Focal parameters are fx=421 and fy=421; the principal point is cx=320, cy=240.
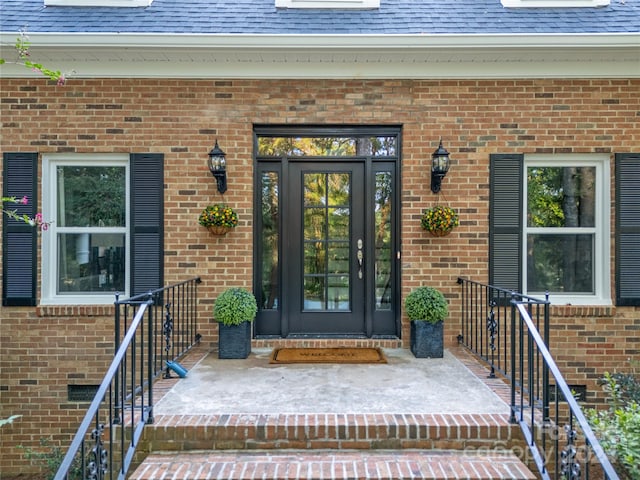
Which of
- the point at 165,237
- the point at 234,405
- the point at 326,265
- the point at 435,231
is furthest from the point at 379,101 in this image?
the point at 234,405

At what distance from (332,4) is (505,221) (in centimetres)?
300

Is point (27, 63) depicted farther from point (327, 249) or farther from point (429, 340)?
point (429, 340)

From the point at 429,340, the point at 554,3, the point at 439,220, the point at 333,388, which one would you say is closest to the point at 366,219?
the point at 439,220

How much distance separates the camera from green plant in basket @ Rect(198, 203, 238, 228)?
13.5 ft

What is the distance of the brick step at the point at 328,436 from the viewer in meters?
2.59

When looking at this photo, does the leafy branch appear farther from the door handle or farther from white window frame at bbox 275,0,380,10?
the door handle

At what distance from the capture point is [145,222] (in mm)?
4270

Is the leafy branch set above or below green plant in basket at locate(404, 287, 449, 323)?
above

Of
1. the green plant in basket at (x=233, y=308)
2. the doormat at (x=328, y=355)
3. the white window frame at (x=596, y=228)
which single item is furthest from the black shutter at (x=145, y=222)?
the white window frame at (x=596, y=228)

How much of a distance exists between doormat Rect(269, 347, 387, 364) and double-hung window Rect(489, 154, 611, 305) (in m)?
1.46

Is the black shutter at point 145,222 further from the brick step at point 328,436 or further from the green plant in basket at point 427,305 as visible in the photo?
the green plant in basket at point 427,305

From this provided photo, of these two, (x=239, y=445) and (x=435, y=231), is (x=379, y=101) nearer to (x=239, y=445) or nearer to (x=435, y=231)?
(x=435, y=231)

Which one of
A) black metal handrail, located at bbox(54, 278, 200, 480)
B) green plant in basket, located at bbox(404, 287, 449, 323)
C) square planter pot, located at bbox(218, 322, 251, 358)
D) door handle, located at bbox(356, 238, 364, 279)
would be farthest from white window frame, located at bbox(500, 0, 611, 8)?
black metal handrail, located at bbox(54, 278, 200, 480)

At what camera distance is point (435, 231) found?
13.7 ft
